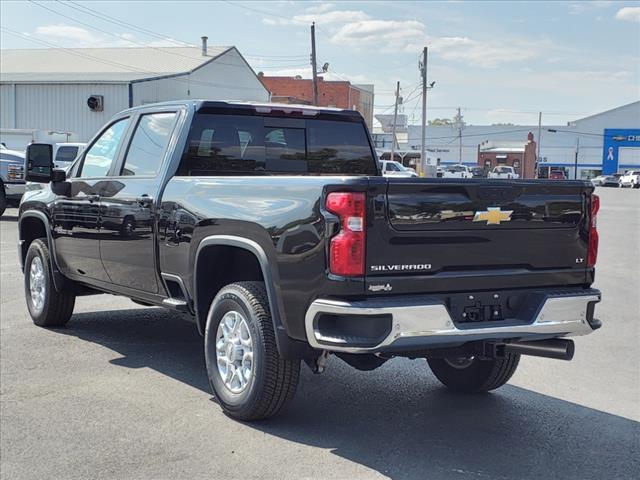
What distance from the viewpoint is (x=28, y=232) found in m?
8.32

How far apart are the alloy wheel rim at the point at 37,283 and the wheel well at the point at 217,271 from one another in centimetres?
294

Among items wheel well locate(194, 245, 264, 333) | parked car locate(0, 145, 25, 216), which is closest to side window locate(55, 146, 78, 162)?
parked car locate(0, 145, 25, 216)

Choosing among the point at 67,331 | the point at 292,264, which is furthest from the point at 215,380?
the point at 67,331

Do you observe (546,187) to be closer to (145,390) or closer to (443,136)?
(145,390)

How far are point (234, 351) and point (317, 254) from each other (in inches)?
45.5

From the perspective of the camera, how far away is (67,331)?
782 cm

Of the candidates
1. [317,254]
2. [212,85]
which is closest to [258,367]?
[317,254]

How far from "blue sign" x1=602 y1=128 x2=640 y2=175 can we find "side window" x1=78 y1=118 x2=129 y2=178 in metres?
85.9

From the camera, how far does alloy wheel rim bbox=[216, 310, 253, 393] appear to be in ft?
16.6

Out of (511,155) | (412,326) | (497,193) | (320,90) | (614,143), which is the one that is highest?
(320,90)

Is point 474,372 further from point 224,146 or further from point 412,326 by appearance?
point 224,146

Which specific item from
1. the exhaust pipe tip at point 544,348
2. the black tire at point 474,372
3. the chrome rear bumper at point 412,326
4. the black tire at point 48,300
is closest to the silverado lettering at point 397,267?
the chrome rear bumper at point 412,326

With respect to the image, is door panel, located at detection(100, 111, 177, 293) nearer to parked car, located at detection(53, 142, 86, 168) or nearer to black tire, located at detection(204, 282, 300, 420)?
black tire, located at detection(204, 282, 300, 420)

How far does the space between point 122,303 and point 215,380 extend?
14.6 feet
